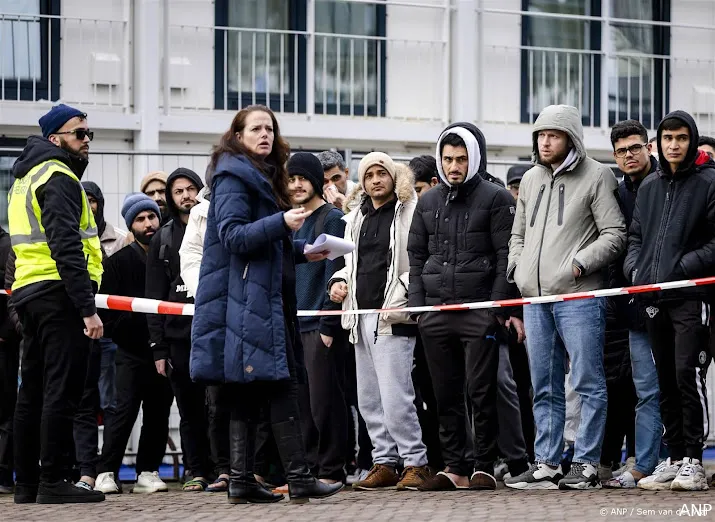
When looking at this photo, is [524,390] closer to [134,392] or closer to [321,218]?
[321,218]

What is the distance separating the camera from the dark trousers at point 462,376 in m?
9.20

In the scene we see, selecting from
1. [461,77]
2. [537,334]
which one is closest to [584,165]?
[537,334]

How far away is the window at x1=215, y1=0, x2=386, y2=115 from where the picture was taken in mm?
18125

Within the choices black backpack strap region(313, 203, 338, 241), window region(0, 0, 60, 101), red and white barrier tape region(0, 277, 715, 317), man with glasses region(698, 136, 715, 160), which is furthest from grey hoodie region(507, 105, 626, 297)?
window region(0, 0, 60, 101)

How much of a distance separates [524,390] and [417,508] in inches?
131

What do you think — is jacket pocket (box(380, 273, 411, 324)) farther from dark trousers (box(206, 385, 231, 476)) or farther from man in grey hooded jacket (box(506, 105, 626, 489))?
dark trousers (box(206, 385, 231, 476))

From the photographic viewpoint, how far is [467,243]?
9.30m

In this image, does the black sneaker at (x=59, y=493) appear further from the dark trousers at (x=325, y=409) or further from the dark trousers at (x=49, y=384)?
the dark trousers at (x=325, y=409)

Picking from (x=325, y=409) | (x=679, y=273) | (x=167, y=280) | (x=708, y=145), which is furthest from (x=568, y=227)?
(x=167, y=280)

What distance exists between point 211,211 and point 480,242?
2.05m

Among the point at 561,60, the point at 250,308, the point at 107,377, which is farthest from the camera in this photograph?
the point at 561,60

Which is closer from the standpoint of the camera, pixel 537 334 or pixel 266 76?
pixel 537 334

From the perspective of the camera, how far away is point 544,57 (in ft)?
64.0

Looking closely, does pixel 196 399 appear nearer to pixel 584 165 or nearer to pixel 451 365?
pixel 451 365
